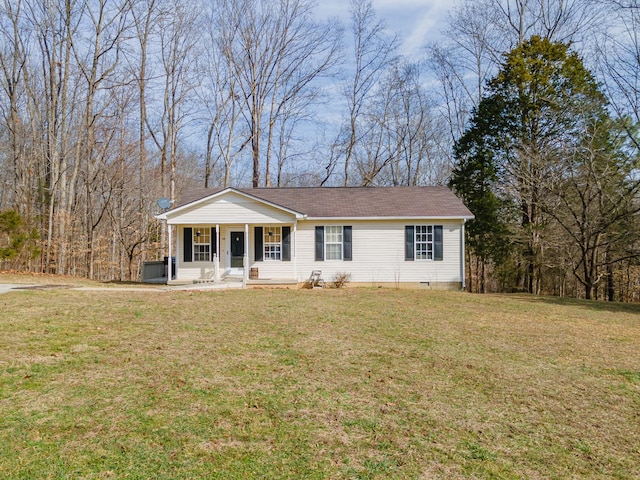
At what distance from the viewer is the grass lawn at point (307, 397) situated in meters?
3.48

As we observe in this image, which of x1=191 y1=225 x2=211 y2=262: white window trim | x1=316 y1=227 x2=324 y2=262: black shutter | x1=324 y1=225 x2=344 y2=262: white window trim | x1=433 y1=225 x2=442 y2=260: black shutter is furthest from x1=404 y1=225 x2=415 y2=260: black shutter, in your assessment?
x1=191 y1=225 x2=211 y2=262: white window trim

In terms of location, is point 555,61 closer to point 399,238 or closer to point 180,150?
point 399,238

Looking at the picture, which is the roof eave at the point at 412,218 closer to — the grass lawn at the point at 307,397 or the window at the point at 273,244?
the window at the point at 273,244

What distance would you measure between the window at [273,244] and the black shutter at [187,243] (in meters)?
2.85

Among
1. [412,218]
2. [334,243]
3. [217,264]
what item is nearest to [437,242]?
[412,218]

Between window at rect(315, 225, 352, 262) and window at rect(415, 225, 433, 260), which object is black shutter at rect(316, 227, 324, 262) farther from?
window at rect(415, 225, 433, 260)

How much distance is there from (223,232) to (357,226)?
522cm

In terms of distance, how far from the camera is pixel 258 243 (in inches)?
664

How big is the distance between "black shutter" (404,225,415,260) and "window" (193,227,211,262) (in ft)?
25.0

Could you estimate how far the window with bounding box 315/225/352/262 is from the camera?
16.8m

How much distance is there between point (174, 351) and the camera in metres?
6.55

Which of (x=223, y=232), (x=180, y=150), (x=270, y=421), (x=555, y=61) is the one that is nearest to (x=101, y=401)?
(x=270, y=421)

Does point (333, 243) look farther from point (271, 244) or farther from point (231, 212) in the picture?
point (231, 212)

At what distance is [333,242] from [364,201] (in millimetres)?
2522
